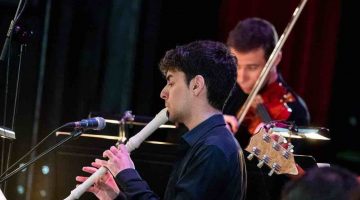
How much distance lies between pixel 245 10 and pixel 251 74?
3.52ft

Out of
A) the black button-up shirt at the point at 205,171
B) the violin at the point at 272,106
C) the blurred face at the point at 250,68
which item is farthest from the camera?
the blurred face at the point at 250,68

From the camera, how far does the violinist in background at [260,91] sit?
524 cm

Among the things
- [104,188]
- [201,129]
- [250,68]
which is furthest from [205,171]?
[250,68]

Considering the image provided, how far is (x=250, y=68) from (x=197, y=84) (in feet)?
6.66

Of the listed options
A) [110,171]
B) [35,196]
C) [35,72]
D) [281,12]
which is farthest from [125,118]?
[281,12]

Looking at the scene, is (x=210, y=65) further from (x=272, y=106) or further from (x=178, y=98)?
(x=272, y=106)

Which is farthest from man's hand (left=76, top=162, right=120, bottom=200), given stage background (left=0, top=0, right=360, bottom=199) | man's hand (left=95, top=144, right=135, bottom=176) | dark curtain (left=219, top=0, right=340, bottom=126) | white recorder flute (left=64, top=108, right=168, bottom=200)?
dark curtain (left=219, top=0, right=340, bottom=126)

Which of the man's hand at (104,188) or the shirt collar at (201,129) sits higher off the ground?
the shirt collar at (201,129)

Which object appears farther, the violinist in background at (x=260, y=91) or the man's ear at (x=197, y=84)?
the violinist in background at (x=260, y=91)

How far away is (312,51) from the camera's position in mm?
6105

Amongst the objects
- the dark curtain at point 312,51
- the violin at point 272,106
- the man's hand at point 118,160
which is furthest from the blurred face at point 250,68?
the man's hand at point 118,160

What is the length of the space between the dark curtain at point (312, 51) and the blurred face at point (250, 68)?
806 mm

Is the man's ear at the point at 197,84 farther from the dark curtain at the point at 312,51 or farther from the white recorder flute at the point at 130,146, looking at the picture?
the dark curtain at the point at 312,51

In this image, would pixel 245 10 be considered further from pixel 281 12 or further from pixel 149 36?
pixel 149 36
